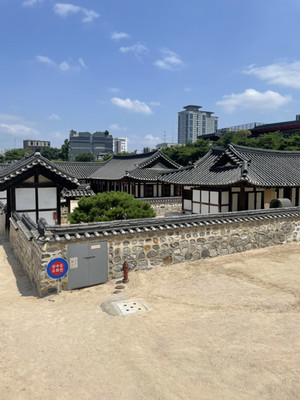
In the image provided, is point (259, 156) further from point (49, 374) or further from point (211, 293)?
point (49, 374)

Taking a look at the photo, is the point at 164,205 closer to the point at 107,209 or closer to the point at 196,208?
the point at 196,208

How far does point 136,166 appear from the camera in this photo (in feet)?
127

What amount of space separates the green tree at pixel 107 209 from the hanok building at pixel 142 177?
583 inches

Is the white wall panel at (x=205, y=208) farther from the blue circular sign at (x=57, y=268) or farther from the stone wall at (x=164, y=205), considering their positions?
the blue circular sign at (x=57, y=268)

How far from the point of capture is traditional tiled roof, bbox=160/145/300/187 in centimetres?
1995

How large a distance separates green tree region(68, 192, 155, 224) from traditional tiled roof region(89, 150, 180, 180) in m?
17.1

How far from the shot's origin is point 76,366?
6.31 m

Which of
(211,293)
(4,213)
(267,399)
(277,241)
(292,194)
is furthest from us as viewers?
(292,194)

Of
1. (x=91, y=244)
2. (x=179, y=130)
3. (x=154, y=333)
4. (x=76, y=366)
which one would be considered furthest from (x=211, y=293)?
(x=179, y=130)

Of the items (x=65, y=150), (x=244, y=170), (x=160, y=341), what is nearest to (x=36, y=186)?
(x=244, y=170)

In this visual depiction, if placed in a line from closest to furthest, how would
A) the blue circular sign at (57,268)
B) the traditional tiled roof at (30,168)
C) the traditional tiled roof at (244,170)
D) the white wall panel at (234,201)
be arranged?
the blue circular sign at (57,268) → the traditional tiled roof at (30,168) → the traditional tiled roof at (244,170) → the white wall panel at (234,201)

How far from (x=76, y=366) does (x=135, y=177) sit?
28.3m

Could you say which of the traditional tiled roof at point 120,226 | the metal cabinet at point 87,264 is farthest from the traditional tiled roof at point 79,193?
the metal cabinet at point 87,264

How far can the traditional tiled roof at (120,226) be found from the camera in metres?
10.2
